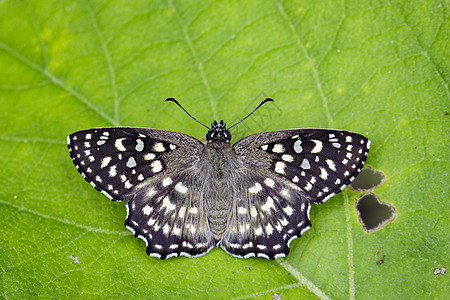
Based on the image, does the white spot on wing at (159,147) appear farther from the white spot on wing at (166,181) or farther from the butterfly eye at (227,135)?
the butterfly eye at (227,135)

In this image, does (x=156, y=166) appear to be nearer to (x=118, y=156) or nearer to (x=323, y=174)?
(x=118, y=156)

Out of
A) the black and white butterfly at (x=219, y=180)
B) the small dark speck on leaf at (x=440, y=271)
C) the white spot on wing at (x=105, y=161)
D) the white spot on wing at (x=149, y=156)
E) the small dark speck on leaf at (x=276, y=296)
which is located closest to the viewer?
the small dark speck on leaf at (x=440, y=271)

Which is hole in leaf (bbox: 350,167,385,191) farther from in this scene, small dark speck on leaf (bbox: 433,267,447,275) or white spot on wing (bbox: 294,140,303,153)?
small dark speck on leaf (bbox: 433,267,447,275)

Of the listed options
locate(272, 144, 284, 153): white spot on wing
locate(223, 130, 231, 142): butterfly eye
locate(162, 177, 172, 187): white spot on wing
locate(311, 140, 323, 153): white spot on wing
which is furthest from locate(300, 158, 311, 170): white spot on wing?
locate(162, 177, 172, 187): white spot on wing

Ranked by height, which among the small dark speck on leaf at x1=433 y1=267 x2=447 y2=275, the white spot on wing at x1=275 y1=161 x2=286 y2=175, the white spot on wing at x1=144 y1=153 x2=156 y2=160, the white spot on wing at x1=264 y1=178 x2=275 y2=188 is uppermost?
the white spot on wing at x1=144 y1=153 x2=156 y2=160

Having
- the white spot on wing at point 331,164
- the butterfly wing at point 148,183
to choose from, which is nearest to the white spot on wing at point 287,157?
the white spot on wing at point 331,164

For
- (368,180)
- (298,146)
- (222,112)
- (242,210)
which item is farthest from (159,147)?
(368,180)

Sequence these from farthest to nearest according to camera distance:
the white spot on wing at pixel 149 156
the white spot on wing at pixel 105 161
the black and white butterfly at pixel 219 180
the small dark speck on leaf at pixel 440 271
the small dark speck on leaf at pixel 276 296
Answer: the white spot on wing at pixel 149 156, the white spot on wing at pixel 105 161, the black and white butterfly at pixel 219 180, the small dark speck on leaf at pixel 276 296, the small dark speck on leaf at pixel 440 271
